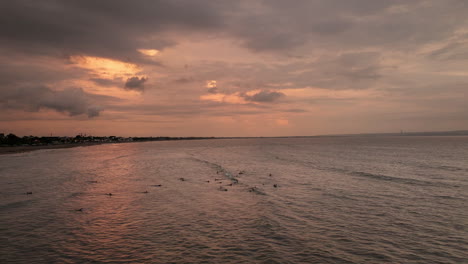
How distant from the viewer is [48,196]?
3656 cm

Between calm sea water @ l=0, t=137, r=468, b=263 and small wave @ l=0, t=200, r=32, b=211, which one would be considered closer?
calm sea water @ l=0, t=137, r=468, b=263

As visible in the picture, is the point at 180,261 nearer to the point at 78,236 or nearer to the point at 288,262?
the point at 288,262

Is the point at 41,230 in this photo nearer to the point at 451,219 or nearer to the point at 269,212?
the point at 269,212

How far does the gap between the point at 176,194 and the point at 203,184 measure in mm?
8818

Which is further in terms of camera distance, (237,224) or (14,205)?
(14,205)

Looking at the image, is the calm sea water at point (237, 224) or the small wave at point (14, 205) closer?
the calm sea water at point (237, 224)

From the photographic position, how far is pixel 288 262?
1688cm

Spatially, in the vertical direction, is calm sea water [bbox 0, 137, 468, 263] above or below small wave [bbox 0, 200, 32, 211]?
below

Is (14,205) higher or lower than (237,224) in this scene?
higher

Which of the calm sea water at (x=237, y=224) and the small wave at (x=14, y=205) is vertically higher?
the small wave at (x=14, y=205)

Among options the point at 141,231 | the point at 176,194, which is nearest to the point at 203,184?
the point at 176,194

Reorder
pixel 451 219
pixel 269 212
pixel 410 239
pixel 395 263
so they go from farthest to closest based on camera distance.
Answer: pixel 269 212
pixel 451 219
pixel 410 239
pixel 395 263

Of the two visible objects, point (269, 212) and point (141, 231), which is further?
point (269, 212)

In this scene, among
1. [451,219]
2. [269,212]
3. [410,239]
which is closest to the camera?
[410,239]
